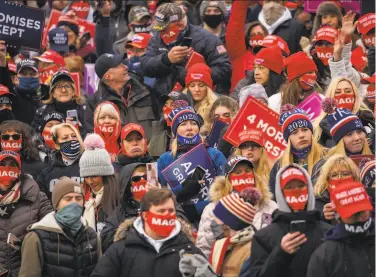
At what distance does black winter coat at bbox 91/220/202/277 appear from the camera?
13.3 m

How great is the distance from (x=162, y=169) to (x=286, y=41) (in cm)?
530

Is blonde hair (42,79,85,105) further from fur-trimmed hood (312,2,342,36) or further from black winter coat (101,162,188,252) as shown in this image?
black winter coat (101,162,188,252)

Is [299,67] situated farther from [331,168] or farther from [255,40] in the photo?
[331,168]

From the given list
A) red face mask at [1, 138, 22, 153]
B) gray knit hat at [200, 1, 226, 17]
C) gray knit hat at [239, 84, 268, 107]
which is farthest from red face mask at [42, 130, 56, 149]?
gray knit hat at [200, 1, 226, 17]

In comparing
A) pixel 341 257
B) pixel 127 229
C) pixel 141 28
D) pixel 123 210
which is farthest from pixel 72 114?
pixel 341 257

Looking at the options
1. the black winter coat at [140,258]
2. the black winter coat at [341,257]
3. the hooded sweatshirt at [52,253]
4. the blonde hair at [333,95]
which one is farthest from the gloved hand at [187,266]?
the blonde hair at [333,95]

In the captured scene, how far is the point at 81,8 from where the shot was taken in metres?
24.6

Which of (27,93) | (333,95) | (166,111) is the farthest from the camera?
(27,93)

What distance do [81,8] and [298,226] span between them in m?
12.5

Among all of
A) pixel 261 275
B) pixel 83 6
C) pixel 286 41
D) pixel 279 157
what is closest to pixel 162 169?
pixel 279 157

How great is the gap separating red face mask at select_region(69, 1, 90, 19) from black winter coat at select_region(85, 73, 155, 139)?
214 inches

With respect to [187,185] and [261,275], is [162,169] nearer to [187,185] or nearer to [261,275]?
[187,185]

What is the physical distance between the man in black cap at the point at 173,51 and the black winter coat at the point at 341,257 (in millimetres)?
6438

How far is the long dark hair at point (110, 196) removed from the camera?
15.4 meters
